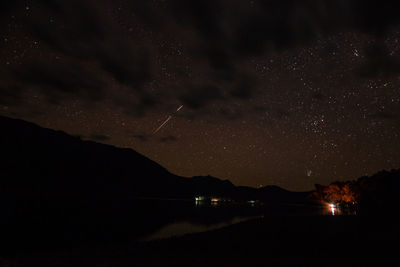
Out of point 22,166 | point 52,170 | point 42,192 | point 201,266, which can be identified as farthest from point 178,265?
point 52,170

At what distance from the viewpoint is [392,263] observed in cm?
1102

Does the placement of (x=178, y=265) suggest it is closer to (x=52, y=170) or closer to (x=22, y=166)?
(x=22, y=166)

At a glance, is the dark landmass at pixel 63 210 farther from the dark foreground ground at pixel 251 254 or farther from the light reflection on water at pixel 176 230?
the dark foreground ground at pixel 251 254

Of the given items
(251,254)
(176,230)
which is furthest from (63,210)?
(251,254)

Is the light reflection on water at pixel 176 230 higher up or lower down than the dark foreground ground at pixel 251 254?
lower down

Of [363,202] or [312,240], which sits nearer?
[312,240]

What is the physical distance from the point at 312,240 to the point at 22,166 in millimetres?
197731

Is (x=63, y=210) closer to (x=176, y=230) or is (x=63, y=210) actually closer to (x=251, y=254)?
(x=176, y=230)

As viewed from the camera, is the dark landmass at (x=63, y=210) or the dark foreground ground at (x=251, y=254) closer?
the dark foreground ground at (x=251, y=254)

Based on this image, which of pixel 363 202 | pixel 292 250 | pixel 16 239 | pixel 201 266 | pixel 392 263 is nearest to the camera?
pixel 392 263

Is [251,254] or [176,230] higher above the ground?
[251,254]

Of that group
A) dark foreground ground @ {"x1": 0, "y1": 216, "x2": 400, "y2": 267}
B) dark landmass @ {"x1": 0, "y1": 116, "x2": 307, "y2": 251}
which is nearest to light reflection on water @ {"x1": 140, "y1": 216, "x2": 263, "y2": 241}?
dark landmass @ {"x1": 0, "y1": 116, "x2": 307, "y2": 251}

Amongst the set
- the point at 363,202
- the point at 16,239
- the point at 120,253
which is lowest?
the point at 16,239

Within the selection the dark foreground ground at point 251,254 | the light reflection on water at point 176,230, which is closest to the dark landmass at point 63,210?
the light reflection on water at point 176,230
